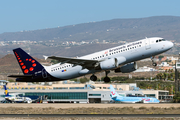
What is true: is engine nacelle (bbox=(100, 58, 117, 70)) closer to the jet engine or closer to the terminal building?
the jet engine

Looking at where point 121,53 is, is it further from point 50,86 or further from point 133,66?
point 50,86

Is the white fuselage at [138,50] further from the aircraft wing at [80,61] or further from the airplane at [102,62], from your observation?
the aircraft wing at [80,61]

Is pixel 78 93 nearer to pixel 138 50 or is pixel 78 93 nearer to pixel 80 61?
pixel 80 61

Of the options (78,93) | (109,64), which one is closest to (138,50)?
(109,64)

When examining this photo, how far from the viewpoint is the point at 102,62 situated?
59.3 meters

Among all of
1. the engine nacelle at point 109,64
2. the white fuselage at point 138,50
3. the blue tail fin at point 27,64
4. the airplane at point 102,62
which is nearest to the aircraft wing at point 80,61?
the airplane at point 102,62

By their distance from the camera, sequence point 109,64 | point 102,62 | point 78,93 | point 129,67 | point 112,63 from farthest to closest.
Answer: point 78,93
point 129,67
point 102,62
point 109,64
point 112,63

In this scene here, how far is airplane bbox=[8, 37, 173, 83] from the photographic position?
190 feet

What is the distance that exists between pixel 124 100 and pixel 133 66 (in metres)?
33.8

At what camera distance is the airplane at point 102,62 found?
57969 mm

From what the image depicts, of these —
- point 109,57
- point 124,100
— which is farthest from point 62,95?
point 109,57

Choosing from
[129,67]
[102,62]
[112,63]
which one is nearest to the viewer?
[112,63]

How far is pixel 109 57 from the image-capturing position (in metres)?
59.5

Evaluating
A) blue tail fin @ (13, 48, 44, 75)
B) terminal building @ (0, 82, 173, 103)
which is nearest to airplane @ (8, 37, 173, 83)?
blue tail fin @ (13, 48, 44, 75)
